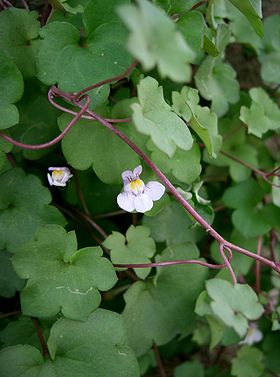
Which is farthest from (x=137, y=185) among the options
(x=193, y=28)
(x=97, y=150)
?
(x=193, y=28)

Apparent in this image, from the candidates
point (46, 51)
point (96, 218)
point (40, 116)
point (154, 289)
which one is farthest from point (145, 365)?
point (46, 51)

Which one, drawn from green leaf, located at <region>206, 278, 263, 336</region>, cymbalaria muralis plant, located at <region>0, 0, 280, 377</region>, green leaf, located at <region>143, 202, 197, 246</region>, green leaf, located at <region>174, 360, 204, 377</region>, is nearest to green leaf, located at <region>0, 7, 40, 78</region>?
cymbalaria muralis plant, located at <region>0, 0, 280, 377</region>

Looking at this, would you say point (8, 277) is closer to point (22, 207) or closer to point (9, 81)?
point (22, 207)

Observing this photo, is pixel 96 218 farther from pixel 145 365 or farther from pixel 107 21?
pixel 107 21

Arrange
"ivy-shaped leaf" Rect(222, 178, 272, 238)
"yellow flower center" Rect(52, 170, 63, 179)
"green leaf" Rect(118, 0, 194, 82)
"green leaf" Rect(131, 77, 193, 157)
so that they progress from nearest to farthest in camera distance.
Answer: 1. "green leaf" Rect(118, 0, 194, 82)
2. "green leaf" Rect(131, 77, 193, 157)
3. "yellow flower center" Rect(52, 170, 63, 179)
4. "ivy-shaped leaf" Rect(222, 178, 272, 238)

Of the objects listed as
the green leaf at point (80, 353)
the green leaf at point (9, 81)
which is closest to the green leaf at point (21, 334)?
the green leaf at point (80, 353)

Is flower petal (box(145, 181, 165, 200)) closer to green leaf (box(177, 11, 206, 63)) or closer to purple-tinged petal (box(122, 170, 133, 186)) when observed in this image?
purple-tinged petal (box(122, 170, 133, 186))
